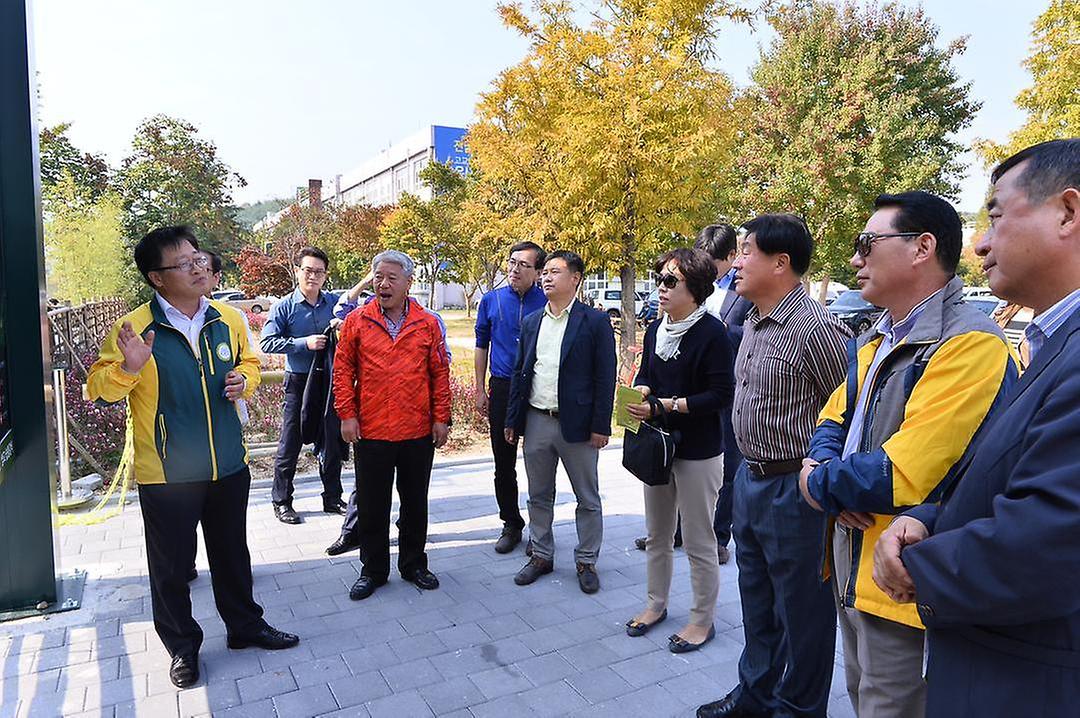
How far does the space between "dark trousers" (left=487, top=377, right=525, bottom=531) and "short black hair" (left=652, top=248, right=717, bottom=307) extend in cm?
183

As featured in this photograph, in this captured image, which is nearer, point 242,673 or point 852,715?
point 852,715

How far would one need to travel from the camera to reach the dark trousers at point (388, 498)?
405 cm

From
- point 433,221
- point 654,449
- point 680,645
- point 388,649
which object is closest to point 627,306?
point 654,449

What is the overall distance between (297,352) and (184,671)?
8.75 feet

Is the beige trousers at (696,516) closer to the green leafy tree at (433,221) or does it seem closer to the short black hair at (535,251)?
the short black hair at (535,251)

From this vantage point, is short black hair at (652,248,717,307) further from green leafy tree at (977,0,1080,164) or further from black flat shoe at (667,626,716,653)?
green leafy tree at (977,0,1080,164)

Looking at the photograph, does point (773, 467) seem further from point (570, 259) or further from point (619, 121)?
point (619, 121)

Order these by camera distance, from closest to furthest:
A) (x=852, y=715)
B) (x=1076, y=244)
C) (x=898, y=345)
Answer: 1. (x=1076, y=244)
2. (x=898, y=345)
3. (x=852, y=715)

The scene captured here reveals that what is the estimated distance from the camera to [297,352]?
524 cm

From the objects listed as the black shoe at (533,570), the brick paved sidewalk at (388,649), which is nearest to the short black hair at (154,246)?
the brick paved sidewalk at (388,649)

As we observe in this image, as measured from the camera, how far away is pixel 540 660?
10.8ft

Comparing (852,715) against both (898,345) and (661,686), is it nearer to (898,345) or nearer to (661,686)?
(661,686)

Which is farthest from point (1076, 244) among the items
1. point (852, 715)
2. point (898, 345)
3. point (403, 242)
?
point (403, 242)

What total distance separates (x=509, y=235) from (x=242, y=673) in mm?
11833
